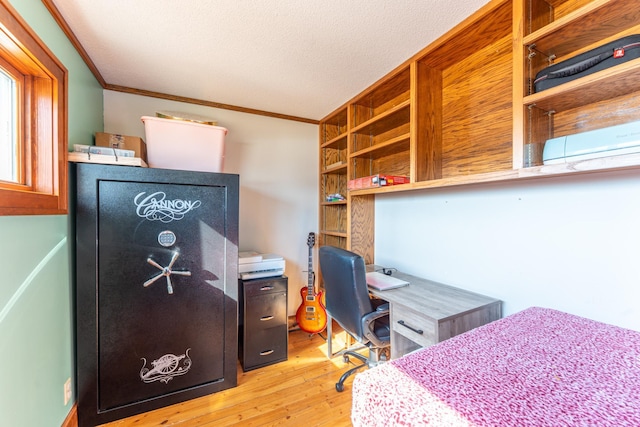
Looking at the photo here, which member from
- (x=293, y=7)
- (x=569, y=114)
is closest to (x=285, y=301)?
(x=293, y=7)

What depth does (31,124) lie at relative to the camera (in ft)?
4.11

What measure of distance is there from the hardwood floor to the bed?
1190 mm

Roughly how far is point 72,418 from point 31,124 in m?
1.58

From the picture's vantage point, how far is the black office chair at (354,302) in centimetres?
158

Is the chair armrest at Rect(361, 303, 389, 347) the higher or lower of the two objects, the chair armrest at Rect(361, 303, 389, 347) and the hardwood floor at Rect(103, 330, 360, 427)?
the higher

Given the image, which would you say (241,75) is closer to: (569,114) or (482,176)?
(482,176)

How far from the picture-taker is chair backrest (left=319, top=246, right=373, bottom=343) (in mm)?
1576

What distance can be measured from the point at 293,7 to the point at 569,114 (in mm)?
1426

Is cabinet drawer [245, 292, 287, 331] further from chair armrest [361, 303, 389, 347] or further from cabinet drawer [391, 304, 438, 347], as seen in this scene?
cabinet drawer [391, 304, 438, 347]

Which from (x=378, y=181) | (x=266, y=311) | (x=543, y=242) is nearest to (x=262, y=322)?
(x=266, y=311)

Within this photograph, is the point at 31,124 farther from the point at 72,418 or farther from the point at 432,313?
the point at 432,313

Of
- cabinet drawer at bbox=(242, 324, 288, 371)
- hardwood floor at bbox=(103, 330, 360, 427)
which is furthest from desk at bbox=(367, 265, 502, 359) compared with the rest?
cabinet drawer at bbox=(242, 324, 288, 371)

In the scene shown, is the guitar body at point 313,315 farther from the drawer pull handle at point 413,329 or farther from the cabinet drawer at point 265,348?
the drawer pull handle at point 413,329

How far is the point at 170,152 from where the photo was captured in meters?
1.81
